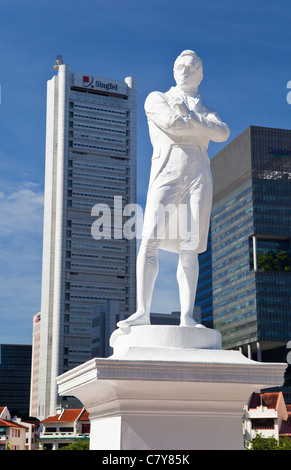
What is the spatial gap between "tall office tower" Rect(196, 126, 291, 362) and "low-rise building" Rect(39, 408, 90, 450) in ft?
102

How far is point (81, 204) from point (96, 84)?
20.4m

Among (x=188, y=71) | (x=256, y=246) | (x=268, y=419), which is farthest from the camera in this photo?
(x=256, y=246)

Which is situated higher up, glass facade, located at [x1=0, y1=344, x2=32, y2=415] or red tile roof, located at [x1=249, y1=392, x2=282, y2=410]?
glass facade, located at [x1=0, y1=344, x2=32, y2=415]

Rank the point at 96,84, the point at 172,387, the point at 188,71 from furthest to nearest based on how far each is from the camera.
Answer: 1. the point at 96,84
2. the point at 188,71
3. the point at 172,387

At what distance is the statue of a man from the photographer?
6.19 m

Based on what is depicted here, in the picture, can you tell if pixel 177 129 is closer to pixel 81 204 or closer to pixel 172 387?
pixel 172 387

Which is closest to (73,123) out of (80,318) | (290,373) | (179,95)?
(80,318)

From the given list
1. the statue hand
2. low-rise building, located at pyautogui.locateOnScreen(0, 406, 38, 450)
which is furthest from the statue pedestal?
low-rise building, located at pyautogui.locateOnScreen(0, 406, 38, 450)

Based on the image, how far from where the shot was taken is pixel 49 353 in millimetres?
97312

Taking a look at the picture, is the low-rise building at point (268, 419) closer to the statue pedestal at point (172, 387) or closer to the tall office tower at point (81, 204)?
the tall office tower at point (81, 204)

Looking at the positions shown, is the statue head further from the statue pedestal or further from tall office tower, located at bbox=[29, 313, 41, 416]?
tall office tower, located at bbox=[29, 313, 41, 416]

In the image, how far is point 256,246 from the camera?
93.2m

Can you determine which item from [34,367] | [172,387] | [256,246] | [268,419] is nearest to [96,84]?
[256,246]
